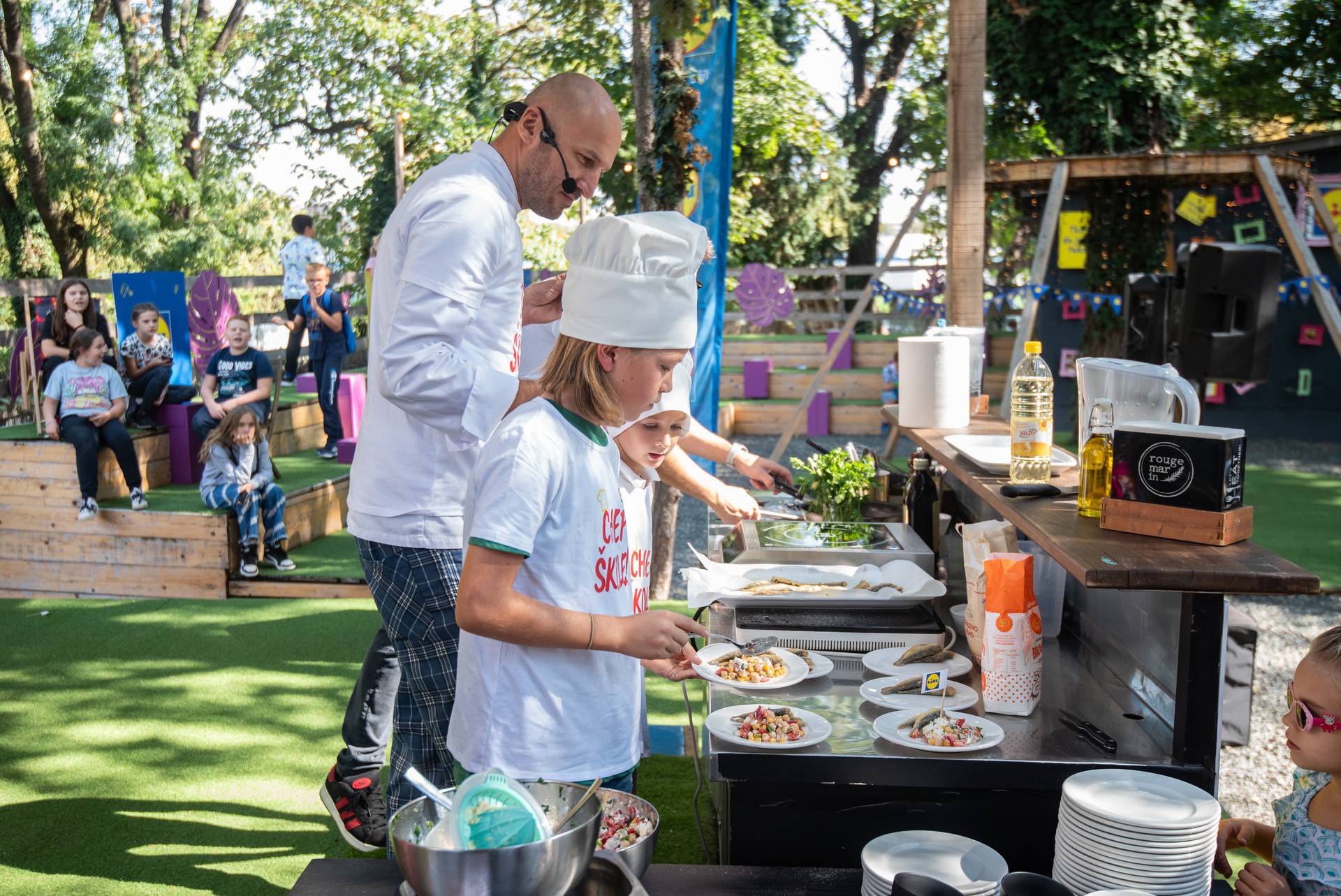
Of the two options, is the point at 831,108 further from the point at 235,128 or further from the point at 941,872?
the point at 941,872

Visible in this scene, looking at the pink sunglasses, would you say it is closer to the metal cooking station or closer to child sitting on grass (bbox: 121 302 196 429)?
the metal cooking station

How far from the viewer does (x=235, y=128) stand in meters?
24.0

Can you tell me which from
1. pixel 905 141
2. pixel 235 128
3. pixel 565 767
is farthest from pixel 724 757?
pixel 235 128

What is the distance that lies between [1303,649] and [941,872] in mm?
5124

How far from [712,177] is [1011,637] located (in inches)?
147

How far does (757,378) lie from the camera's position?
1455 cm

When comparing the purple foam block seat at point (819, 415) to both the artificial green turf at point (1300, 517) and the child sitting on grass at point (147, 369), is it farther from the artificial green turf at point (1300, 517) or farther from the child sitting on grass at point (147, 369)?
the child sitting on grass at point (147, 369)

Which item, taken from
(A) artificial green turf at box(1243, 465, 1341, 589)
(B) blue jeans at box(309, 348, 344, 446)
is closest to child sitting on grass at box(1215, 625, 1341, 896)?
(A) artificial green turf at box(1243, 465, 1341, 589)

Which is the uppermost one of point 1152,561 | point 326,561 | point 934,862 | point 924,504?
point 1152,561

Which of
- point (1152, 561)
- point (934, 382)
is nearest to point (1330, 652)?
point (1152, 561)

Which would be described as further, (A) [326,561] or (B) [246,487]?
(A) [326,561]

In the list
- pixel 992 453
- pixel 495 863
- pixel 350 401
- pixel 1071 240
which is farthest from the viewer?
pixel 1071 240

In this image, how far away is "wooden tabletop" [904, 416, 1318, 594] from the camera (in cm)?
175

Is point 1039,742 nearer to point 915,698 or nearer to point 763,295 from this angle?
point 915,698
